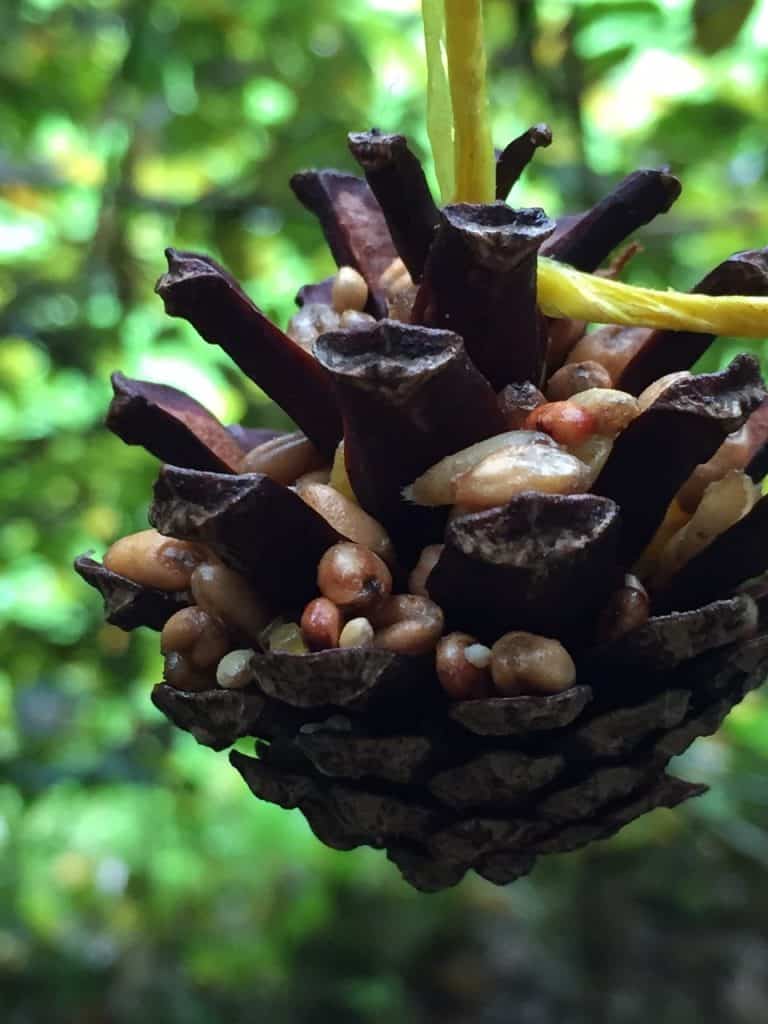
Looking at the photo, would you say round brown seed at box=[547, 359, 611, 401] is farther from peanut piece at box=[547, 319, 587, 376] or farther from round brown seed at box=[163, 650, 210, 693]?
round brown seed at box=[163, 650, 210, 693]

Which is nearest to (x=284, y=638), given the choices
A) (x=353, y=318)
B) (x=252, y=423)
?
(x=353, y=318)

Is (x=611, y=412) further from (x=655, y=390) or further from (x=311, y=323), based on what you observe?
(x=311, y=323)

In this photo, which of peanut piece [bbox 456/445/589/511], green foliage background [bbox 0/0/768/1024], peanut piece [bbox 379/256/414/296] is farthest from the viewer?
green foliage background [bbox 0/0/768/1024]

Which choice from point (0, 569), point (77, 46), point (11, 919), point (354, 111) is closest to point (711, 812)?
point (0, 569)

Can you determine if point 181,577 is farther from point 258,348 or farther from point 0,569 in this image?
point 0,569

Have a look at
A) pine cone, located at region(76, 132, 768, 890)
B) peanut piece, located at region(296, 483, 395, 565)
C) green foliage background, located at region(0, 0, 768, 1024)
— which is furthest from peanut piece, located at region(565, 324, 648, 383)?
green foliage background, located at region(0, 0, 768, 1024)

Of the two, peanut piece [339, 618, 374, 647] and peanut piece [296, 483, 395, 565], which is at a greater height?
peanut piece [296, 483, 395, 565]

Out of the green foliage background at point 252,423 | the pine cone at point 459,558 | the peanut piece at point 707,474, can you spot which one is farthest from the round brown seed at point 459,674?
the green foliage background at point 252,423
